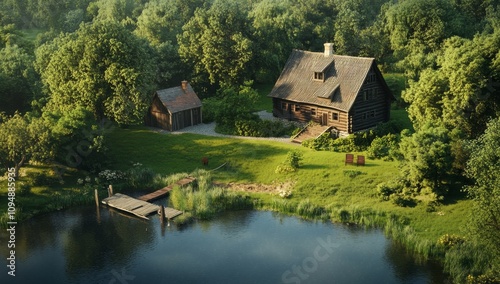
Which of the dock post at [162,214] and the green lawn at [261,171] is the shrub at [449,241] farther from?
the dock post at [162,214]

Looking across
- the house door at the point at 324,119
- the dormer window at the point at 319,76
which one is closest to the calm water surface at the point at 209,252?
the house door at the point at 324,119

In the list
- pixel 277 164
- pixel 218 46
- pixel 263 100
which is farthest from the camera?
pixel 263 100

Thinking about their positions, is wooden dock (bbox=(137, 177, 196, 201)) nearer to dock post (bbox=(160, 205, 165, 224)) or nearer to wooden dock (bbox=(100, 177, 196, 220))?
wooden dock (bbox=(100, 177, 196, 220))

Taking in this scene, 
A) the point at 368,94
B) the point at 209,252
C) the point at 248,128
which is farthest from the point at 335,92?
the point at 209,252

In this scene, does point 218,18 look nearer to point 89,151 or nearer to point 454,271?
point 89,151

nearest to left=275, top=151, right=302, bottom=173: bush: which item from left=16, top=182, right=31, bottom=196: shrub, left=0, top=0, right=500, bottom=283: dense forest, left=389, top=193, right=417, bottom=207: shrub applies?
left=0, top=0, right=500, bottom=283: dense forest

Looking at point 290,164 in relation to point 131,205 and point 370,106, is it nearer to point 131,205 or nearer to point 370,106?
point 370,106

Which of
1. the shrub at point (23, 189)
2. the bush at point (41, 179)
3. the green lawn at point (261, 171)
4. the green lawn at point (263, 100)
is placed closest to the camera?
the green lawn at point (261, 171)

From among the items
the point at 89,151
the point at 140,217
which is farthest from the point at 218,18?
the point at 140,217
